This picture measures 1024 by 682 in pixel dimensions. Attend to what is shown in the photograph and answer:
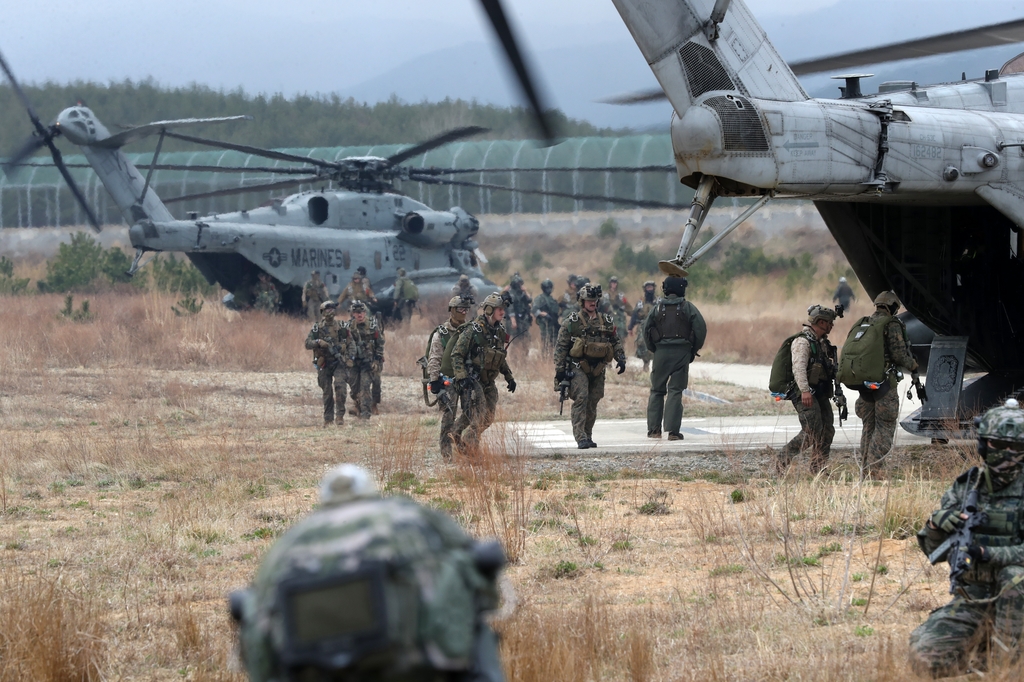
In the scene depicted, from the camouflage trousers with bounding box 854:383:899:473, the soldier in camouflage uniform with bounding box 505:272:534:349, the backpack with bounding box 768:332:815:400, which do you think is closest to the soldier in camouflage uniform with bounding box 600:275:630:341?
the soldier in camouflage uniform with bounding box 505:272:534:349

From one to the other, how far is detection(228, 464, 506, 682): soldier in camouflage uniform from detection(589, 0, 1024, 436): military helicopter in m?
7.04

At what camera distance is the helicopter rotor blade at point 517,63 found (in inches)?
237

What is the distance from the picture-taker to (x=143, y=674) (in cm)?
490

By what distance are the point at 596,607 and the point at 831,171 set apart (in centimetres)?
507

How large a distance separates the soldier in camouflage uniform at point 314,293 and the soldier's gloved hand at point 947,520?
19.8 m

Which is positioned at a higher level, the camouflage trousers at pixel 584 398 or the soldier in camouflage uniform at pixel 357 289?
the soldier in camouflage uniform at pixel 357 289

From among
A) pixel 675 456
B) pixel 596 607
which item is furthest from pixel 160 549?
pixel 675 456

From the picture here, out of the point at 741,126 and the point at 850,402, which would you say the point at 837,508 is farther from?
the point at 850,402

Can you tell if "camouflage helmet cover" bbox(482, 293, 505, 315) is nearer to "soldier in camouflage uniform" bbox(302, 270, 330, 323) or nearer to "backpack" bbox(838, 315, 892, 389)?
"backpack" bbox(838, 315, 892, 389)

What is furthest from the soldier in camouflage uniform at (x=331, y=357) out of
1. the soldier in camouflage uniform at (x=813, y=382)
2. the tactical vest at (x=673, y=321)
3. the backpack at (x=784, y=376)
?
the soldier in camouflage uniform at (x=813, y=382)

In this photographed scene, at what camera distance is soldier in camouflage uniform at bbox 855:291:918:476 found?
899 centimetres

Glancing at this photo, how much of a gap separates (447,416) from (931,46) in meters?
5.86

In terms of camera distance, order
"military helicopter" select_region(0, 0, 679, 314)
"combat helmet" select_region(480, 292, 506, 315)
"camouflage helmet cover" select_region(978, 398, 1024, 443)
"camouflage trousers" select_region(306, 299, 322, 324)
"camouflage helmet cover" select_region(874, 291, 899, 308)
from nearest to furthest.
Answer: "camouflage helmet cover" select_region(978, 398, 1024, 443) < "camouflage helmet cover" select_region(874, 291, 899, 308) < "combat helmet" select_region(480, 292, 506, 315) < "military helicopter" select_region(0, 0, 679, 314) < "camouflage trousers" select_region(306, 299, 322, 324)

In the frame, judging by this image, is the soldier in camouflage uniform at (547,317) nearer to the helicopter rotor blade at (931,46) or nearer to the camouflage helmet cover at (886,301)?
the helicopter rotor blade at (931,46)
